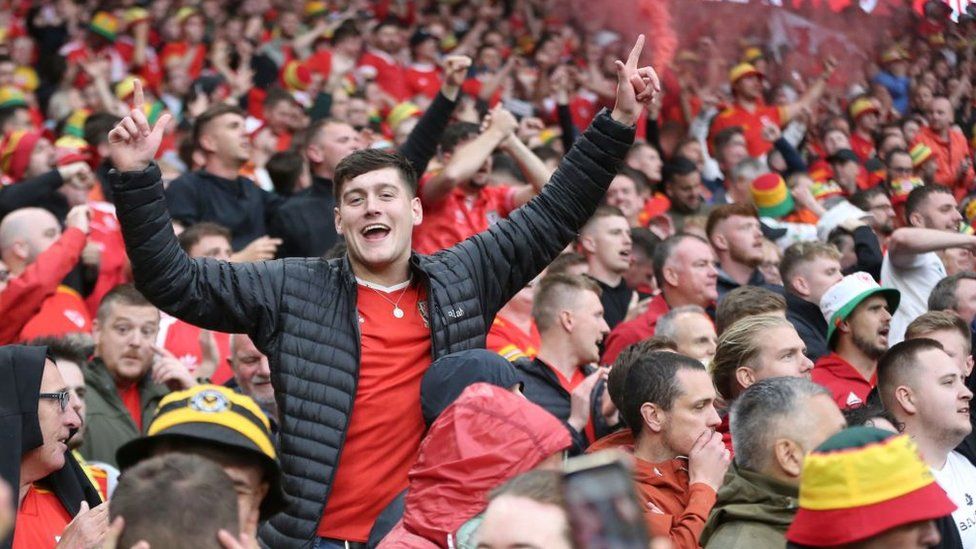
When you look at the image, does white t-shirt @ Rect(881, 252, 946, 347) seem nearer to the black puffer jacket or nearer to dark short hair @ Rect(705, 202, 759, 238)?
dark short hair @ Rect(705, 202, 759, 238)

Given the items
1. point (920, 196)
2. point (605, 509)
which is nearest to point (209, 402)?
point (605, 509)

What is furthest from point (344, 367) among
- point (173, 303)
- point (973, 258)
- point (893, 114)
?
point (893, 114)

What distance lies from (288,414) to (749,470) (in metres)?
1.32

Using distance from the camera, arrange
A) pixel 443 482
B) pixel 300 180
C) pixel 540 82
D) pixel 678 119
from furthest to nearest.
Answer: pixel 540 82, pixel 678 119, pixel 300 180, pixel 443 482

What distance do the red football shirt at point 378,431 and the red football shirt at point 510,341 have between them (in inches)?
86.5

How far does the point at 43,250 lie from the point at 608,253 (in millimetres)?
3188

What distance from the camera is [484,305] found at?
4367 mm

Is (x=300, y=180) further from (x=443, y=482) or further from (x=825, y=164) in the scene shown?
(x=443, y=482)

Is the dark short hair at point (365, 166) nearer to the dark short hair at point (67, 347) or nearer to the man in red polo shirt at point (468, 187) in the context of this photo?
the dark short hair at point (67, 347)

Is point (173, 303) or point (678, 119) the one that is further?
point (678, 119)

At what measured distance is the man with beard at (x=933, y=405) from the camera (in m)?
5.18

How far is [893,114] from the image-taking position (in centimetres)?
1344

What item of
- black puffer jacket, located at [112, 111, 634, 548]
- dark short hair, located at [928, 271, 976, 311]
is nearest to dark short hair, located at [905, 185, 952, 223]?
dark short hair, located at [928, 271, 976, 311]

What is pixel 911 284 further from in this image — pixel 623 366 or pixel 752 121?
pixel 752 121
